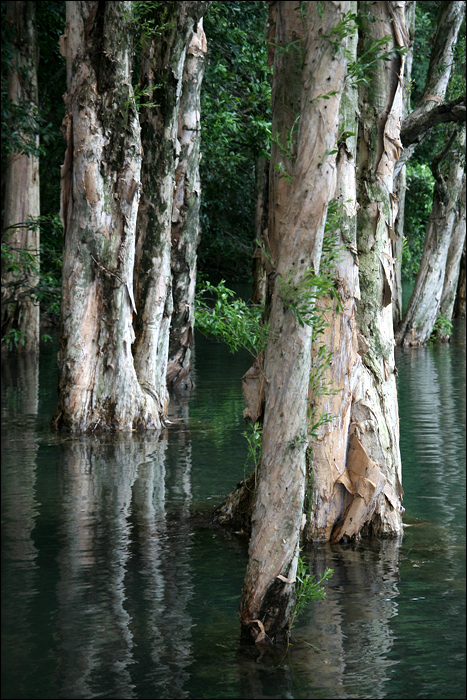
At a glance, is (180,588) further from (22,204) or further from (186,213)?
(22,204)

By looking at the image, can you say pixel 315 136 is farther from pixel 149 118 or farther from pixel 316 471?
pixel 149 118

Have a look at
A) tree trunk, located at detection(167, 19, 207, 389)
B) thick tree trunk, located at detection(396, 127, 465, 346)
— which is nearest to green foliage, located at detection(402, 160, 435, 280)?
thick tree trunk, located at detection(396, 127, 465, 346)

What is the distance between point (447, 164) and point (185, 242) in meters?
9.37

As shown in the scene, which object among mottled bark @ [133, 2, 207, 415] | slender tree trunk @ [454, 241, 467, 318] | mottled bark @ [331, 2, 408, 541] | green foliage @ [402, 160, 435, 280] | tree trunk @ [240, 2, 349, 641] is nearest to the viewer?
tree trunk @ [240, 2, 349, 641]

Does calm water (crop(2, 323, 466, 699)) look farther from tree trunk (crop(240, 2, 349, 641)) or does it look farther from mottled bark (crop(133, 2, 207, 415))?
mottled bark (crop(133, 2, 207, 415))

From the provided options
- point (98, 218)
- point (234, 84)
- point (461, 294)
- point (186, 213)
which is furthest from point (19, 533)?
point (461, 294)

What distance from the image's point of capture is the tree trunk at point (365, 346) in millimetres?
6406

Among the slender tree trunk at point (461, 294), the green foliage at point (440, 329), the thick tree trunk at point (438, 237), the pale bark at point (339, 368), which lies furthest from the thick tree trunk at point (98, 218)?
the slender tree trunk at point (461, 294)

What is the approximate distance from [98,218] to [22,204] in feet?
27.2

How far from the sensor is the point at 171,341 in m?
14.5

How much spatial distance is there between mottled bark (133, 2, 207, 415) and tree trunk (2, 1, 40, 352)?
18.3 feet

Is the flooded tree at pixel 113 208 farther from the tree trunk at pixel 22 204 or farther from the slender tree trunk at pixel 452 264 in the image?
the slender tree trunk at pixel 452 264

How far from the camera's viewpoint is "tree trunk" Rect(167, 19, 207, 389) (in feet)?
43.3

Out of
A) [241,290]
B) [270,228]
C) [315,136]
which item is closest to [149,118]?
[270,228]
